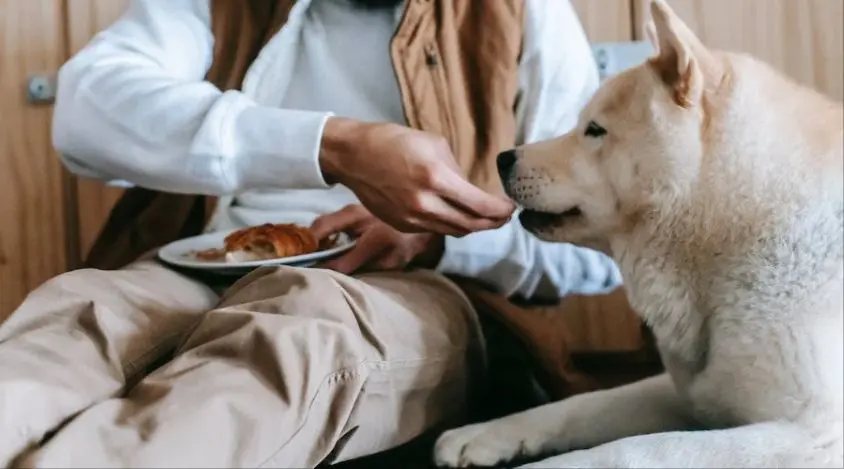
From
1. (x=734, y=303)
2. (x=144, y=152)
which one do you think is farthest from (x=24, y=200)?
(x=734, y=303)

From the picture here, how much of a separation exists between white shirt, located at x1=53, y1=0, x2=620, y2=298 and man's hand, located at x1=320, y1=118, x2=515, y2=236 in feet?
0.11

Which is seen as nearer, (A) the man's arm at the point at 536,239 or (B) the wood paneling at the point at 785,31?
(A) the man's arm at the point at 536,239

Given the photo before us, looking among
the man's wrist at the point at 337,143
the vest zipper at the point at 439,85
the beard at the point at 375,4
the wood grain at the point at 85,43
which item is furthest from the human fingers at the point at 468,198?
the wood grain at the point at 85,43

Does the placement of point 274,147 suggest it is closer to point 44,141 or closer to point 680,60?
point 680,60

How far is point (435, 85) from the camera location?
1.13m

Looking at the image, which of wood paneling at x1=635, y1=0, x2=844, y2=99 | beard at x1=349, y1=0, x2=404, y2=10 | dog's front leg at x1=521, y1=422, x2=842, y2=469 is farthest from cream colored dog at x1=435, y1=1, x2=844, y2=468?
wood paneling at x1=635, y1=0, x2=844, y2=99

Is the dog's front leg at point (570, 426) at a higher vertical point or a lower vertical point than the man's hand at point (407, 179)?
lower

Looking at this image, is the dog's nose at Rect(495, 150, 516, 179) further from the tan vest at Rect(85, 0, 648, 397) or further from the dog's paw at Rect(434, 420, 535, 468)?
the dog's paw at Rect(434, 420, 535, 468)

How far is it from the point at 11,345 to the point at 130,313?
124 mm

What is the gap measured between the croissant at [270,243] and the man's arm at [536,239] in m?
0.18

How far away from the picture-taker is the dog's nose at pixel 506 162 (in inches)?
36.9

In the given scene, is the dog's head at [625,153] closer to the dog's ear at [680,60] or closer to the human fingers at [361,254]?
the dog's ear at [680,60]

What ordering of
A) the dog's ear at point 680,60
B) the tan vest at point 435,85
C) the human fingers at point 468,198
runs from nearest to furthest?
1. the dog's ear at point 680,60
2. the human fingers at point 468,198
3. the tan vest at point 435,85

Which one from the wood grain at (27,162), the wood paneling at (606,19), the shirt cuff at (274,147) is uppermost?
the wood paneling at (606,19)
